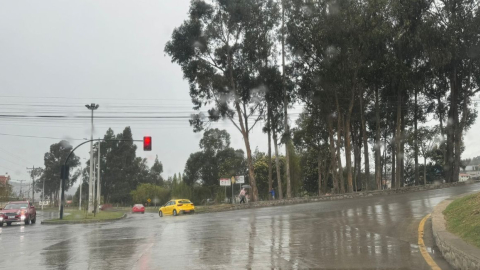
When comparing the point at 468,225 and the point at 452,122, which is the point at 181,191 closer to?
the point at 452,122

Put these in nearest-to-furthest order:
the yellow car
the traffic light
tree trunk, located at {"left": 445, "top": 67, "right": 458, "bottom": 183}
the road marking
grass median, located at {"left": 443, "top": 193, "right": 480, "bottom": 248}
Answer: the road marking, grass median, located at {"left": 443, "top": 193, "right": 480, "bottom": 248}, the traffic light, the yellow car, tree trunk, located at {"left": 445, "top": 67, "right": 458, "bottom": 183}

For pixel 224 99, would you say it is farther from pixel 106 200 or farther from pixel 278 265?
pixel 106 200

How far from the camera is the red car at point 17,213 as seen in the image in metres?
31.5

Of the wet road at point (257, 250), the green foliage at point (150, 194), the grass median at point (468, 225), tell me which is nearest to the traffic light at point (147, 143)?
the wet road at point (257, 250)

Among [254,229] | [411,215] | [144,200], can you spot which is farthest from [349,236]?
[144,200]

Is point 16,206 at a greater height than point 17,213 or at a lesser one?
greater

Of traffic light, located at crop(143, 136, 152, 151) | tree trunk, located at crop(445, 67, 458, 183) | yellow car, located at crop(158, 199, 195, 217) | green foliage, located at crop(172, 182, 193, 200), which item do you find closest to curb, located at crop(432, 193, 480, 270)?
traffic light, located at crop(143, 136, 152, 151)

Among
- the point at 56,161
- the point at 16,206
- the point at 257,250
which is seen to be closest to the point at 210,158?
the point at 56,161

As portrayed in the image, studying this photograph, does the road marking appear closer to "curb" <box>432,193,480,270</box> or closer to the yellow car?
"curb" <box>432,193,480,270</box>

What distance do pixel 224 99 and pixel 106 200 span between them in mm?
77002

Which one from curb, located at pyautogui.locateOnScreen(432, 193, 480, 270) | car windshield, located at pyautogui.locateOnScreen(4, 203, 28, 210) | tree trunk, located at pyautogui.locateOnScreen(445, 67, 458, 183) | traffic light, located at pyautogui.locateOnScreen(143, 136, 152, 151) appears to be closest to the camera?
curb, located at pyautogui.locateOnScreen(432, 193, 480, 270)

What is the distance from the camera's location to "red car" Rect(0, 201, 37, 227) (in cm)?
3148

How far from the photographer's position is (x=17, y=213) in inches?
1256

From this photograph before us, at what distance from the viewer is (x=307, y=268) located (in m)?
8.80
